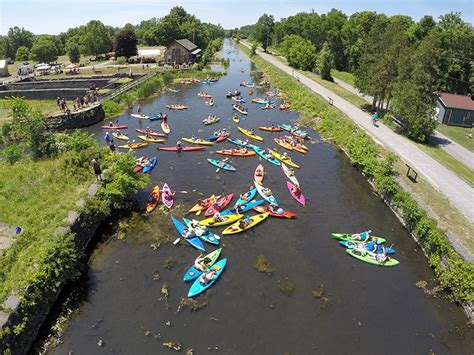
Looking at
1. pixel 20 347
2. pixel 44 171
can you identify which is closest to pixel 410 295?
pixel 20 347

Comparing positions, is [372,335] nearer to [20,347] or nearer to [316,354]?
[316,354]

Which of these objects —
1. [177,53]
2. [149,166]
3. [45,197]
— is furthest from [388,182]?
[177,53]

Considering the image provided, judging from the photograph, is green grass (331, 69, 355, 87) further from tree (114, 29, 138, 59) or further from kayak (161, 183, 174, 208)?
kayak (161, 183, 174, 208)

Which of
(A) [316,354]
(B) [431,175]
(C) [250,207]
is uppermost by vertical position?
(B) [431,175]

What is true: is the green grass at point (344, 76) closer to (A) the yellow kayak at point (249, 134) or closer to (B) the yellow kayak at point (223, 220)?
(A) the yellow kayak at point (249, 134)

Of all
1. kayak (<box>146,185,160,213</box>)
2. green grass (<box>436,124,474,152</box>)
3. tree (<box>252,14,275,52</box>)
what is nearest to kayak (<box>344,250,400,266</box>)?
kayak (<box>146,185,160,213</box>)

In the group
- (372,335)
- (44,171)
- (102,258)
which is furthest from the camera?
(44,171)
